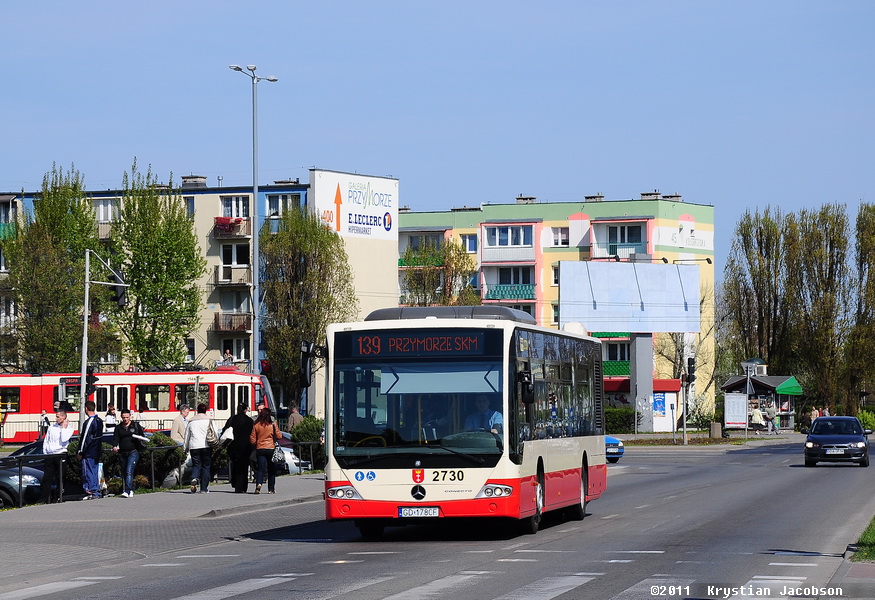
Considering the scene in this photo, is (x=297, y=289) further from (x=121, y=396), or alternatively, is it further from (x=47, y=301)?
(x=121, y=396)

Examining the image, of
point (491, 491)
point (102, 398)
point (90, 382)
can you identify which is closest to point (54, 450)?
point (491, 491)

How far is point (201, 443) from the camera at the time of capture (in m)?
26.6

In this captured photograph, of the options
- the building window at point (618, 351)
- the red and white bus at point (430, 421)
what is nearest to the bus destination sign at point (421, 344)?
the red and white bus at point (430, 421)

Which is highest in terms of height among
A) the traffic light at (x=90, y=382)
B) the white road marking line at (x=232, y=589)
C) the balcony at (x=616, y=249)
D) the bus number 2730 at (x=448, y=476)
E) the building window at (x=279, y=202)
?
the building window at (x=279, y=202)

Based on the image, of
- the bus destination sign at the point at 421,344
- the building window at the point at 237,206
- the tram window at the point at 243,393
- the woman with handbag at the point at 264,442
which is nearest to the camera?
the bus destination sign at the point at 421,344

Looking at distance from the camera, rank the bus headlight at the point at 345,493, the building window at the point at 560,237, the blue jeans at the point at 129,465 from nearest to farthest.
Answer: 1. the bus headlight at the point at 345,493
2. the blue jeans at the point at 129,465
3. the building window at the point at 560,237

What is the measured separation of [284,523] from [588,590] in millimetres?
9936

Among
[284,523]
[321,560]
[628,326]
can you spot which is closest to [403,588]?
[321,560]

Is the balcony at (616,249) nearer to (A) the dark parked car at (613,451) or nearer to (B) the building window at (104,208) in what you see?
(B) the building window at (104,208)

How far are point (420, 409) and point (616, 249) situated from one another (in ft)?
273

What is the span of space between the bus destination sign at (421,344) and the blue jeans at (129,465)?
9649mm

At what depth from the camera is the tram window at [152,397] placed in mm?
54688

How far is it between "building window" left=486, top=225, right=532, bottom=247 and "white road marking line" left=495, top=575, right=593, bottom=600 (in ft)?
286

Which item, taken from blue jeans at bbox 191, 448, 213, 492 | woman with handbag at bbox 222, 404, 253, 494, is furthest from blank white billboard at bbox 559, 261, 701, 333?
blue jeans at bbox 191, 448, 213, 492
